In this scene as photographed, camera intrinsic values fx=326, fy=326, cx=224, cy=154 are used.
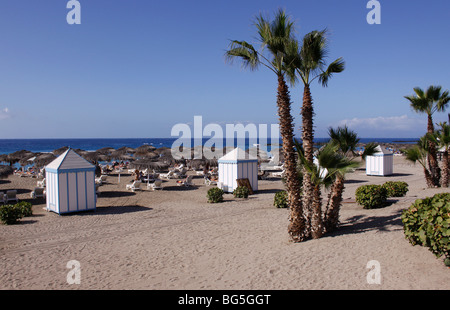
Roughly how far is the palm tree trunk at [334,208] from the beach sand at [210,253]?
0.73ft

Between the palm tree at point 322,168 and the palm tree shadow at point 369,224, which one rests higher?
the palm tree at point 322,168

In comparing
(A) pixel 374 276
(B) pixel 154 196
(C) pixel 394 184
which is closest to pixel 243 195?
(B) pixel 154 196

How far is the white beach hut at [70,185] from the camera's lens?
11.3 meters

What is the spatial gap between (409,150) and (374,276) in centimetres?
1006

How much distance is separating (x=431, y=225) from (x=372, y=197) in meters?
5.14

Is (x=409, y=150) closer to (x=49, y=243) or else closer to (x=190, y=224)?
(x=190, y=224)

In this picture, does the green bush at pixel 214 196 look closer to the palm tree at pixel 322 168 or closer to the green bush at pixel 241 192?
the green bush at pixel 241 192

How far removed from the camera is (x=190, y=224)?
9789 millimetres

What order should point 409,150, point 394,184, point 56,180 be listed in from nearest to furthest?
point 56,180, point 394,184, point 409,150

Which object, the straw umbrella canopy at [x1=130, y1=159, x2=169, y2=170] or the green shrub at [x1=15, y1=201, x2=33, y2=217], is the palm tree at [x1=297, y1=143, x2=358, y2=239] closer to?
the green shrub at [x1=15, y1=201, x2=33, y2=217]

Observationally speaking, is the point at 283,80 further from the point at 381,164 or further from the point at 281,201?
the point at 381,164

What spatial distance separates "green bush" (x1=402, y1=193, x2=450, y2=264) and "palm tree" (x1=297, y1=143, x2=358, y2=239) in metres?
1.41

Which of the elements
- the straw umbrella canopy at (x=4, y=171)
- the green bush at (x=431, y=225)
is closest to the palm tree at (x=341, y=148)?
the green bush at (x=431, y=225)
